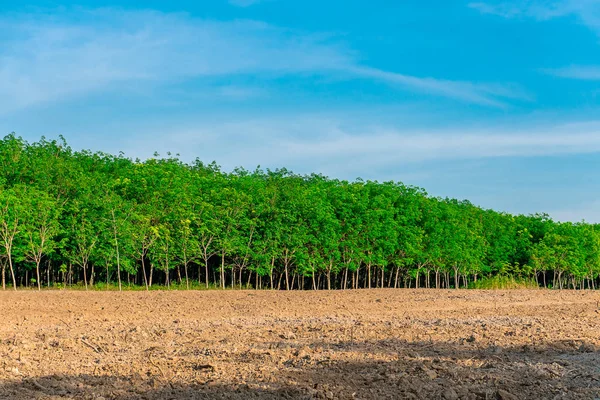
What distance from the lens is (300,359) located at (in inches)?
351

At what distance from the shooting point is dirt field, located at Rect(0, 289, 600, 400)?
7535mm

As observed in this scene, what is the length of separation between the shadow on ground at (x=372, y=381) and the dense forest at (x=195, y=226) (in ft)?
73.8

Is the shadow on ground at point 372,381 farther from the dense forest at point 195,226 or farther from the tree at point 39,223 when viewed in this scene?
the tree at point 39,223

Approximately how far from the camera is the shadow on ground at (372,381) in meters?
7.36

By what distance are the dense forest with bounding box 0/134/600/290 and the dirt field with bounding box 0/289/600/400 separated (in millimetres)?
16670

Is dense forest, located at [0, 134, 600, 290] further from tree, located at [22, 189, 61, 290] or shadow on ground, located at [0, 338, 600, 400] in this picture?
shadow on ground, located at [0, 338, 600, 400]

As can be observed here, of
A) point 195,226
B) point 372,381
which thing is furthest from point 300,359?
point 195,226

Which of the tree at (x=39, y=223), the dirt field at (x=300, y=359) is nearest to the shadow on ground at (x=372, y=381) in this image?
the dirt field at (x=300, y=359)

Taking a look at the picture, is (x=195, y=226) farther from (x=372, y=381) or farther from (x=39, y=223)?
(x=372, y=381)

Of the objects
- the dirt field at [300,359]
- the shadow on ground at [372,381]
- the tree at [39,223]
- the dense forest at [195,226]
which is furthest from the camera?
the dense forest at [195,226]

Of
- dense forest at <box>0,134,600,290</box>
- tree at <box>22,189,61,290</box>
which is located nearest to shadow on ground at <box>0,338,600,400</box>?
dense forest at <box>0,134,600,290</box>

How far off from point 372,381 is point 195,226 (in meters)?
28.7

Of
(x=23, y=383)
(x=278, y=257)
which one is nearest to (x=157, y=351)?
(x=23, y=383)

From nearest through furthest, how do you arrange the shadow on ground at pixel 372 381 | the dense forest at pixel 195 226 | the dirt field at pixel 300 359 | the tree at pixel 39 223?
the shadow on ground at pixel 372 381 → the dirt field at pixel 300 359 → the tree at pixel 39 223 → the dense forest at pixel 195 226
